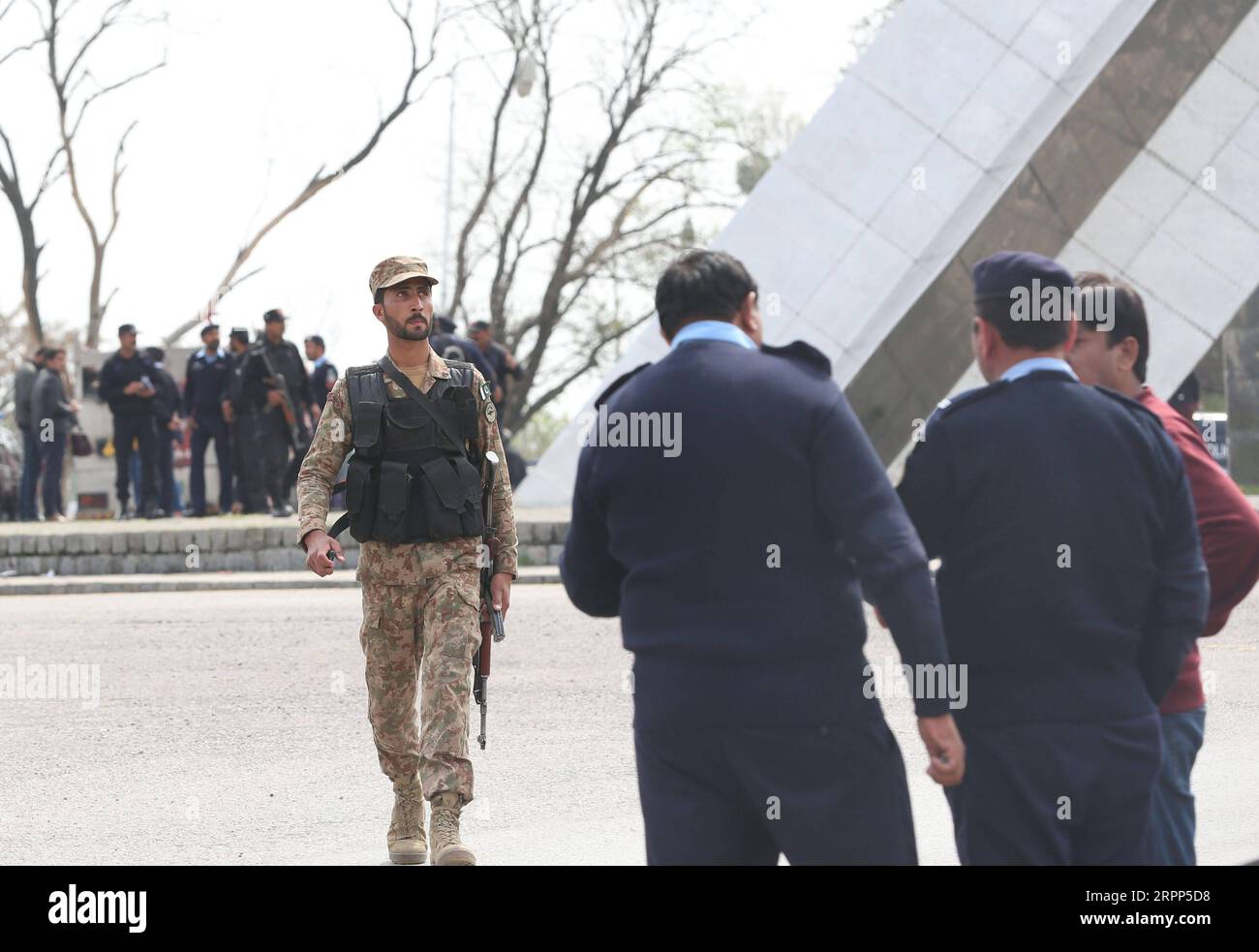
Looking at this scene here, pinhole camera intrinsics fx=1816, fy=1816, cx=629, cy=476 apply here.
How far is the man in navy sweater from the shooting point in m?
3.22

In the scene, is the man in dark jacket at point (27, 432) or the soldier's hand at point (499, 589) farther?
the man in dark jacket at point (27, 432)

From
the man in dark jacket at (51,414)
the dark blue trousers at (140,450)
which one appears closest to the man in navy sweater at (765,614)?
the dark blue trousers at (140,450)

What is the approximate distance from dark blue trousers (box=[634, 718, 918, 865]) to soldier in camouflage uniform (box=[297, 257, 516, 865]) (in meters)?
2.20

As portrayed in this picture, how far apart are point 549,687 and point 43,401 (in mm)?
11622

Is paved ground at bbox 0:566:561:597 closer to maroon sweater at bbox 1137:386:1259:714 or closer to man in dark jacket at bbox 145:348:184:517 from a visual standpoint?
man in dark jacket at bbox 145:348:184:517

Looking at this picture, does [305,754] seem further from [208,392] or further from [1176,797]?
[208,392]

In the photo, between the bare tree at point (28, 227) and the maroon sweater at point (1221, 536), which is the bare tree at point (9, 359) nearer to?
the bare tree at point (28, 227)

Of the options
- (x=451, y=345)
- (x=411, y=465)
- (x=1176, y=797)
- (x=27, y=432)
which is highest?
(x=451, y=345)

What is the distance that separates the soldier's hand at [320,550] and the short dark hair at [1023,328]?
236 cm

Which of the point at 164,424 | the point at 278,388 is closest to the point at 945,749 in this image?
the point at 278,388

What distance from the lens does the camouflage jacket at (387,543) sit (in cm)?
556

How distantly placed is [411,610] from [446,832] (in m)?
0.70

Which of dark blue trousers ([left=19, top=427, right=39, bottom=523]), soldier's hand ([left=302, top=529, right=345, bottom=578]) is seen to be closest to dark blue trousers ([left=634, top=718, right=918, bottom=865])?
soldier's hand ([left=302, top=529, right=345, bottom=578])

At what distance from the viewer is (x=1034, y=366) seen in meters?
3.52
